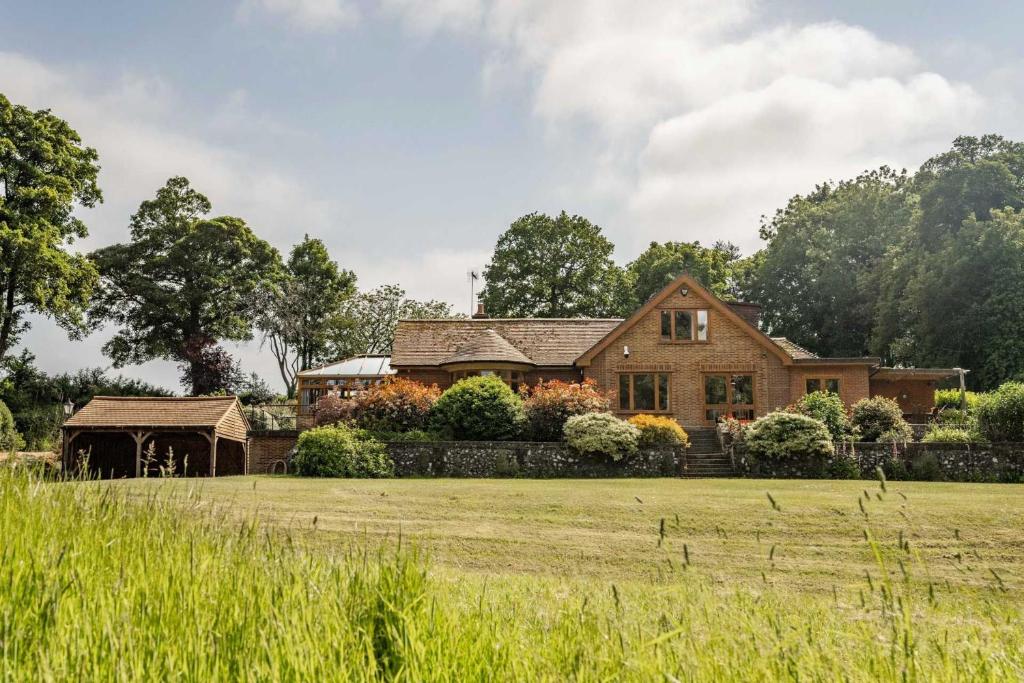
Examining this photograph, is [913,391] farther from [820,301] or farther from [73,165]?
[73,165]

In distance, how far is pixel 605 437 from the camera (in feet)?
78.3

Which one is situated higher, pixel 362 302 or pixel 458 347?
pixel 362 302

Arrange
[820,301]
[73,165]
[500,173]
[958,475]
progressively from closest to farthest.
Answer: [500,173] < [958,475] < [73,165] < [820,301]

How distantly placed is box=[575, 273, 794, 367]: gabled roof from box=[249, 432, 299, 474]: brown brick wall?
473 inches

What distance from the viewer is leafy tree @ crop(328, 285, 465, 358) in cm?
5547

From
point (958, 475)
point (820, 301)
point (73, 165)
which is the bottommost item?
point (958, 475)

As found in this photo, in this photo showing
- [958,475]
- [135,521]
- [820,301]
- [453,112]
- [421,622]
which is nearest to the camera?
[421,622]

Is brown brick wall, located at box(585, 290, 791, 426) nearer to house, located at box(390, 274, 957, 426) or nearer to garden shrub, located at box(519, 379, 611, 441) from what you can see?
house, located at box(390, 274, 957, 426)

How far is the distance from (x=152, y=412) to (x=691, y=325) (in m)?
20.2

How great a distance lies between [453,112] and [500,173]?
11.3 feet

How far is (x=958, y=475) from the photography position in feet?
74.4

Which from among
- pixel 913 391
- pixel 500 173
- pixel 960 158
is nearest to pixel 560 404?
pixel 500 173

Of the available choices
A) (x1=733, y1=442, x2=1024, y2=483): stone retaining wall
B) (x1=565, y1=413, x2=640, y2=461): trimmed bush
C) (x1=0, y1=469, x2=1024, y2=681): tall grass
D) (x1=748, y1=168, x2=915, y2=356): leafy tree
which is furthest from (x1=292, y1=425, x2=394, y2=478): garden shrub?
(x1=748, y1=168, x2=915, y2=356): leafy tree

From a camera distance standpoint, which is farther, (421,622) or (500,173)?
(500,173)
